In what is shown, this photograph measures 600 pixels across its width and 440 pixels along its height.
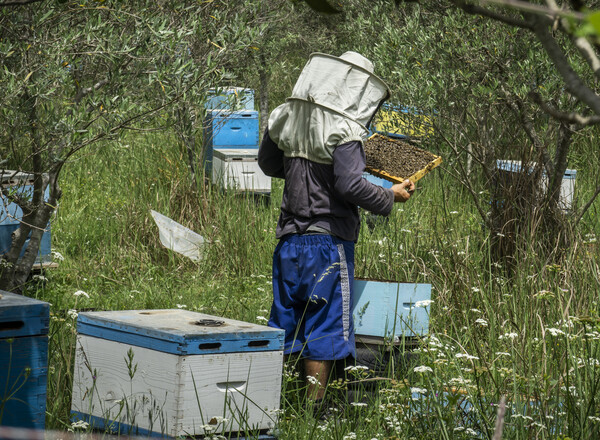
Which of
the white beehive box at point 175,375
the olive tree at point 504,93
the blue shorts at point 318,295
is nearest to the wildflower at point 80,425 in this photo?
the white beehive box at point 175,375

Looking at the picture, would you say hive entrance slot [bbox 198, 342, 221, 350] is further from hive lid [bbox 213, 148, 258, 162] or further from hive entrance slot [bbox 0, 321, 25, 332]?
hive lid [bbox 213, 148, 258, 162]

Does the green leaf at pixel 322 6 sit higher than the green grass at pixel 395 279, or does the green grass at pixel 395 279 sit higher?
the green leaf at pixel 322 6

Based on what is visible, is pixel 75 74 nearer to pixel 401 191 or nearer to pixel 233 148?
pixel 401 191

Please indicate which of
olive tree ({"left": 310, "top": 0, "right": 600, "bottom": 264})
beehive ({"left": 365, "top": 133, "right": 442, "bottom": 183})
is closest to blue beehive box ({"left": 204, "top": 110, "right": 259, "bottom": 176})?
olive tree ({"left": 310, "top": 0, "right": 600, "bottom": 264})

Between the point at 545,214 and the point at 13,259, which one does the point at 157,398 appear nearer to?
the point at 13,259

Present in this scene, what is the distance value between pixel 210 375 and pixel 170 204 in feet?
15.2

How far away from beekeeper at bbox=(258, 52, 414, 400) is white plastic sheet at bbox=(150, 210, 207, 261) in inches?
106

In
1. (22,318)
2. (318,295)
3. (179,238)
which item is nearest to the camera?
(22,318)

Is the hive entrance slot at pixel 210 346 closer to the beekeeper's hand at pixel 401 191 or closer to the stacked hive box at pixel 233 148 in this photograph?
the beekeeper's hand at pixel 401 191

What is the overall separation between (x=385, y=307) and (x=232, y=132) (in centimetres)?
469

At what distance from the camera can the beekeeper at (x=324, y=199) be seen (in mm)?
3834

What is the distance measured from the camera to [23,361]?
8.54 ft

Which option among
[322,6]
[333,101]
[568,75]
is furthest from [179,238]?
[568,75]

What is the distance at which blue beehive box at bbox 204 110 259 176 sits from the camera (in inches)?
327
